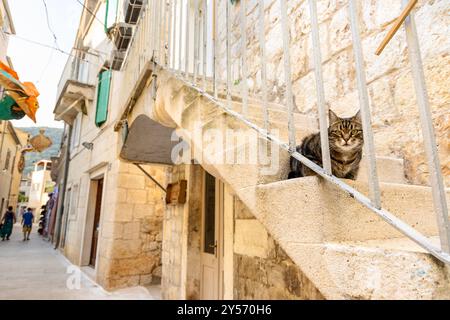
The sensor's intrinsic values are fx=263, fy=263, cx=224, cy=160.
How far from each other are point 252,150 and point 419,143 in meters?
1.50

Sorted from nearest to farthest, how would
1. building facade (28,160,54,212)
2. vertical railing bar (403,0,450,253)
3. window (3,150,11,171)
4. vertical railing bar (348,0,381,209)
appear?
vertical railing bar (403,0,450,253) < vertical railing bar (348,0,381,209) < window (3,150,11,171) < building facade (28,160,54,212)

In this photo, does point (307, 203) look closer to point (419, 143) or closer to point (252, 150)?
point (252, 150)

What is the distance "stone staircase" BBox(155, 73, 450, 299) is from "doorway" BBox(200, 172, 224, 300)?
2.46 metres

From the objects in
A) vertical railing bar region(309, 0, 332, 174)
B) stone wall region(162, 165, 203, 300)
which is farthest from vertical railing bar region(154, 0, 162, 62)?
vertical railing bar region(309, 0, 332, 174)

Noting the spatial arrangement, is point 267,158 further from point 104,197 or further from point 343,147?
point 104,197

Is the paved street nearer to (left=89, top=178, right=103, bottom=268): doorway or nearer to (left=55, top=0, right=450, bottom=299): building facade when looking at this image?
(left=55, top=0, right=450, bottom=299): building facade

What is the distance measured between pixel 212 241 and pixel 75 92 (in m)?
7.92

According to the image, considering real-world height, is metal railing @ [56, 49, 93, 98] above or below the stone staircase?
above

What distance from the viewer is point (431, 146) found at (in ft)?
2.41

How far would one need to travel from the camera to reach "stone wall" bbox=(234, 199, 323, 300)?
2172 mm

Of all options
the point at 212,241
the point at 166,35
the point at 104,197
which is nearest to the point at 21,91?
the point at 104,197

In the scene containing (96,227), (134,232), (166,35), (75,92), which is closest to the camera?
(166,35)
